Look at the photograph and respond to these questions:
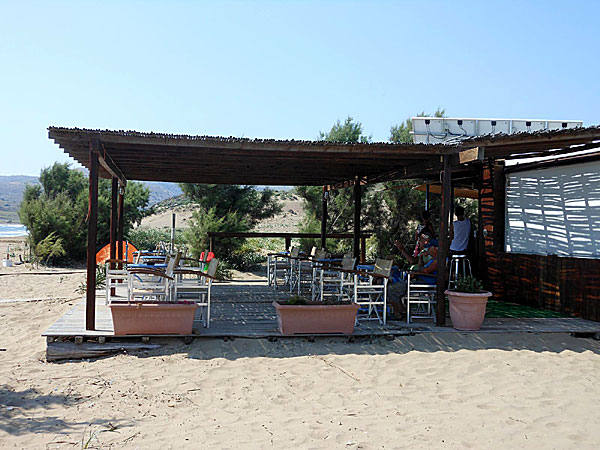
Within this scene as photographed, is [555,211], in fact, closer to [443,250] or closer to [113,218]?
[443,250]

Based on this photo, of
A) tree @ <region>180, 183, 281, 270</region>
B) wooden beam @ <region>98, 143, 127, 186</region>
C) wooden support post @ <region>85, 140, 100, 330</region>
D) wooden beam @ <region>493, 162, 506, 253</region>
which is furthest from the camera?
tree @ <region>180, 183, 281, 270</region>

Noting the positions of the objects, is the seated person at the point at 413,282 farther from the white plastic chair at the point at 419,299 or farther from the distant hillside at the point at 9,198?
the distant hillside at the point at 9,198

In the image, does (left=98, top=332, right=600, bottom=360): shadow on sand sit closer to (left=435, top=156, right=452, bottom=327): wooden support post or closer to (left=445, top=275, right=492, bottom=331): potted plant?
(left=445, top=275, right=492, bottom=331): potted plant

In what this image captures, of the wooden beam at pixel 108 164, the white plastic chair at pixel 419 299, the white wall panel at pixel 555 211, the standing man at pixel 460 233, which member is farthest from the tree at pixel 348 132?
the white plastic chair at pixel 419 299

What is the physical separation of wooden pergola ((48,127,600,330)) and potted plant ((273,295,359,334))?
130 cm

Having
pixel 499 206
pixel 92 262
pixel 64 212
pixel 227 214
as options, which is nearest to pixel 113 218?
pixel 92 262

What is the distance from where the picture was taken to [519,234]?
903 cm

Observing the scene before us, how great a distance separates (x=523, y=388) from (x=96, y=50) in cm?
1204

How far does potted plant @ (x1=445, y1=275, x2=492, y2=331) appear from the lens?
20.8 feet

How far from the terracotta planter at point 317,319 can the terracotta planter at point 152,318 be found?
1.02m

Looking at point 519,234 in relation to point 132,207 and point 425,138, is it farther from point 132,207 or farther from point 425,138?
point 132,207

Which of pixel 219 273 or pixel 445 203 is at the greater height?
pixel 445 203

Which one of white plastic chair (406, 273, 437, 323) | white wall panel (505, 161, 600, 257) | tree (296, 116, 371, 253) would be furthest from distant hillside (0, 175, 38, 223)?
white plastic chair (406, 273, 437, 323)

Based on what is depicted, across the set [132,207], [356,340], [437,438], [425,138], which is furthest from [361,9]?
[132,207]
